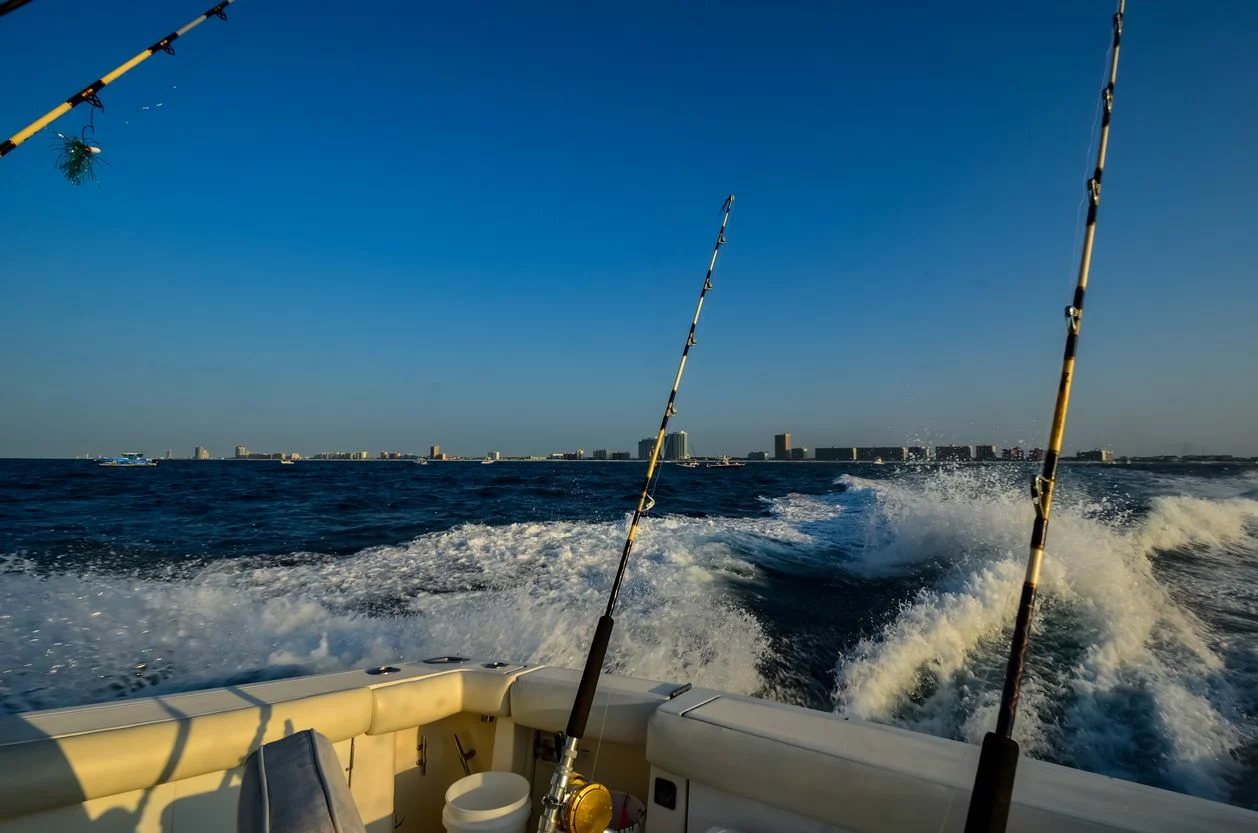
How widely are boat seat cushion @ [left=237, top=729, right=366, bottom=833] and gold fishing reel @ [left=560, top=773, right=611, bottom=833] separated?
2.54ft

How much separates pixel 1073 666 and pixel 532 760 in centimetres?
465

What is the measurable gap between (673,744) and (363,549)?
8.76 m

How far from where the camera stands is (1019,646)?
4.02 feet

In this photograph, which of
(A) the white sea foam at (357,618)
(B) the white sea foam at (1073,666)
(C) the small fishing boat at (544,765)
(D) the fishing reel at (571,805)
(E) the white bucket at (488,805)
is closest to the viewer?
(C) the small fishing boat at (544,765)

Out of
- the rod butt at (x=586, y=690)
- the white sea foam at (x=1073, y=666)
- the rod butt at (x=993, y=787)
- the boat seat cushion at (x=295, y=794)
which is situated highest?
the rod butt at (x=993, y=787)

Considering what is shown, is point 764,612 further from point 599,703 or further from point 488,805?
point 488,805

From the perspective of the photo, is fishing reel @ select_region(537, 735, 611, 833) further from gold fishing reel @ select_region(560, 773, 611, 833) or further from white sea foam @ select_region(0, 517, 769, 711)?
white sea foam @ select_region(0, 517, 769, 711)

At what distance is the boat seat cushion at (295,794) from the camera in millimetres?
1148

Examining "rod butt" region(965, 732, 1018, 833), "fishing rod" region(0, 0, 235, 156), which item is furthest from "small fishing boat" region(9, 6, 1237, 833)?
"fishing rod" region(0, 0, 235, 156)

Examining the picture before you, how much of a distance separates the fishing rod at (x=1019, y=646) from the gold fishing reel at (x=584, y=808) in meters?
1.07

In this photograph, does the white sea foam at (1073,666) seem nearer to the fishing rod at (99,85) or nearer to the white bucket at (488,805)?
the white bucket at (488,805)

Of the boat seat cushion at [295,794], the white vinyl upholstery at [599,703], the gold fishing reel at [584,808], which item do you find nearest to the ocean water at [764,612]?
the white vinyl upholstery at [599,703]

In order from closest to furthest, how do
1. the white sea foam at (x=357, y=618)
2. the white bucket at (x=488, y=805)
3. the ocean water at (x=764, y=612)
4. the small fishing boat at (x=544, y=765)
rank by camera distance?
the small fishing boat at (x=544, y=765) → the white bucket at (x=488, y=805) → the ocean water at (x=764, y=612) → the white sea foam at (x=357, y=618)

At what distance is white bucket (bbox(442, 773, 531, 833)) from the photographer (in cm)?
201
